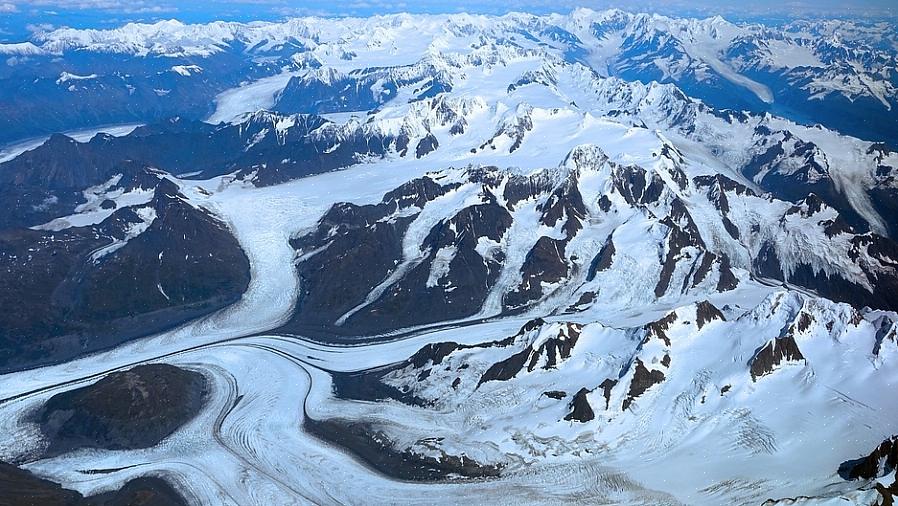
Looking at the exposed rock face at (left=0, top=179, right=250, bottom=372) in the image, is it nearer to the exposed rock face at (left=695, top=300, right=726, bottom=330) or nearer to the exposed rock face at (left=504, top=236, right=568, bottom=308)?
the exposed rock face at (left=504, top=236, right=568, bottom=308)

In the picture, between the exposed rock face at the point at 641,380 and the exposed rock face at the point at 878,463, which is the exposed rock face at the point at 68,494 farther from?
the exposed rock face at the point at 878,463

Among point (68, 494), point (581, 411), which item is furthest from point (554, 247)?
point (68, 494)

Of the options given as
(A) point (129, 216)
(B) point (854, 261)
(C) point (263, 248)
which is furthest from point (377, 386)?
(B) point (854, 261)

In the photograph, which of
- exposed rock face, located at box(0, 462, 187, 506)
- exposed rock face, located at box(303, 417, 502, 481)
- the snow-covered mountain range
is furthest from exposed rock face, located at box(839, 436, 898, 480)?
exposed rock face, located at box(0, 462, 187, 506)

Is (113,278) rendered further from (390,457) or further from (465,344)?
(390,457)

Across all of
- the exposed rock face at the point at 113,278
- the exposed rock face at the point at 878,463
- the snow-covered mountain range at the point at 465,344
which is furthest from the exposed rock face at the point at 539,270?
the exposed rock face at the point at 878,463

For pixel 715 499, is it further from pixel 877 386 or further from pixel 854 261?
pixel 854 261
